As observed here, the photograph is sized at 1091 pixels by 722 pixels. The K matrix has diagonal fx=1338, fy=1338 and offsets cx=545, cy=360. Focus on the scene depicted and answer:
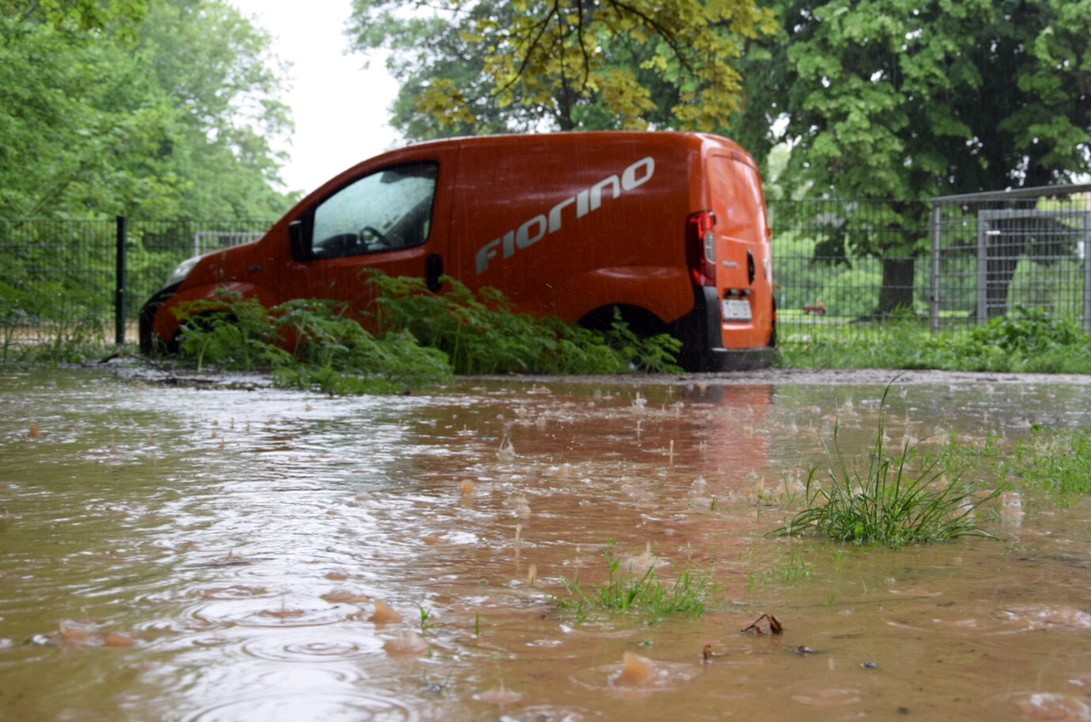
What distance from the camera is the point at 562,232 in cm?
→ 1105

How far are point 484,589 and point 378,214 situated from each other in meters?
9.21

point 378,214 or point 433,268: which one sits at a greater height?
point 378,214

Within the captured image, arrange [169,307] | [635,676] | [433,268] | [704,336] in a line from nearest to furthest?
[635,676], [704,336], [433,268], [169,307]

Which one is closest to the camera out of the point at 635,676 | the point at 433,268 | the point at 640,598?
the point at 635,676

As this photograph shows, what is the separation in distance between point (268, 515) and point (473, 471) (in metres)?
1.14

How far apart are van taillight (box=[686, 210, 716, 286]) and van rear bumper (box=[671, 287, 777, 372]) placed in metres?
0.11

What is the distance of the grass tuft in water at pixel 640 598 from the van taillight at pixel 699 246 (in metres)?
Result: 8.01

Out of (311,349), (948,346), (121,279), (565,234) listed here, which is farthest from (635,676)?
(121,279)

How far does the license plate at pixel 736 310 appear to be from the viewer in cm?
1116

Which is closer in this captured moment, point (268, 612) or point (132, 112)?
point (268, 612)

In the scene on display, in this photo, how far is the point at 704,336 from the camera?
35.7 feet

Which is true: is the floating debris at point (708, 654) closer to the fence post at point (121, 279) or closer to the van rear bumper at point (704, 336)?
the van rear bumper at point (704, 336)

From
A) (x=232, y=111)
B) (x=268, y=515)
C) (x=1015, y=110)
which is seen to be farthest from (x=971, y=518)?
(x=232, y=111)

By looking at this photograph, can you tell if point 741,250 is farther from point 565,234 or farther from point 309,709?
point 309,709
